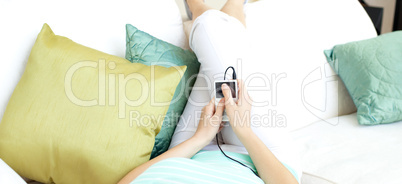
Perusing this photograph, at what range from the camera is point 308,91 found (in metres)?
1.24

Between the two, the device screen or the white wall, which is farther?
the white wall

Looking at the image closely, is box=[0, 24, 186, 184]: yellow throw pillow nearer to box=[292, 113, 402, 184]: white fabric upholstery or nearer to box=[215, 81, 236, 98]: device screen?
box=[215, 81, 236, 98]: device screen

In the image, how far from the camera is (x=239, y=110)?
3.19 feet

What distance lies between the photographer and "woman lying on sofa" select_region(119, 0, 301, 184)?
87cm

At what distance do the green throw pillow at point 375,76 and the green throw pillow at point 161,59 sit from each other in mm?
656

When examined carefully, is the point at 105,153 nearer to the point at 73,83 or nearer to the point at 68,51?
the point at 73,83

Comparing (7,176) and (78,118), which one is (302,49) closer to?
(78,118)

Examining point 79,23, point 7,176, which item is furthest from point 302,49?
point 7,176

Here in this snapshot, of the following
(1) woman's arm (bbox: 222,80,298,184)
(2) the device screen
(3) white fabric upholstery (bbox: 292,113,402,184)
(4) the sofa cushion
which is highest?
(4) the sofa cushion

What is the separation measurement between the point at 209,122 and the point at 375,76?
0.69 m

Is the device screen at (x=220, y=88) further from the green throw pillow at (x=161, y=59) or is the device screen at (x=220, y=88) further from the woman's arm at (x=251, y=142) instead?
the green throw pillow at (x=161, y=59)

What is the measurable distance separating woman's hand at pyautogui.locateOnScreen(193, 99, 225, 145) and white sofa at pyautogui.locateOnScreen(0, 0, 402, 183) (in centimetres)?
18

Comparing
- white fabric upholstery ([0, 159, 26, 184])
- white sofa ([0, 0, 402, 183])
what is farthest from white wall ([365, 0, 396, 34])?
white fabric upholstery ([0, 159, 26, 184])

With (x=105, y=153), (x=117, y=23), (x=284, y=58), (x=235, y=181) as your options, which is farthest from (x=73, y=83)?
(x=284, y=58)
